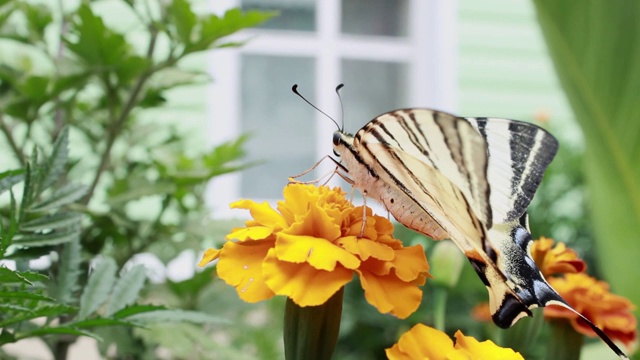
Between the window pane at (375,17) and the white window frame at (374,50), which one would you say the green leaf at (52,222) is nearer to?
the white window frame at (374,50)

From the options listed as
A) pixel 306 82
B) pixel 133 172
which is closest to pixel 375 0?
pixel 306 82

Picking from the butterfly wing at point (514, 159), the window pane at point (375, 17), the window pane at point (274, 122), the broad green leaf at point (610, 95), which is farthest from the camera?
the window pane at point (375, 17)

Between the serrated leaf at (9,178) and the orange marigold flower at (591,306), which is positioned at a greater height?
the serrated leaf at (9,178)

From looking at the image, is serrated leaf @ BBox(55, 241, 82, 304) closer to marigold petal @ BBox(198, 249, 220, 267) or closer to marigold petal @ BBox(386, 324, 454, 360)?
marigold petal @ BBox(198, 249, 220, 267)

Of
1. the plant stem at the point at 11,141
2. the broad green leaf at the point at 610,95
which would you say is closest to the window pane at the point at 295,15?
the broad green leaf at the point at 610,95

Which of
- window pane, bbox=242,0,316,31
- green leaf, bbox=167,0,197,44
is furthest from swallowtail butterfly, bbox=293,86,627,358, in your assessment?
window pane, bbox=242,0,316,31

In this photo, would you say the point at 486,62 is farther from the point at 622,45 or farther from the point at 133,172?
the point at 133,172
